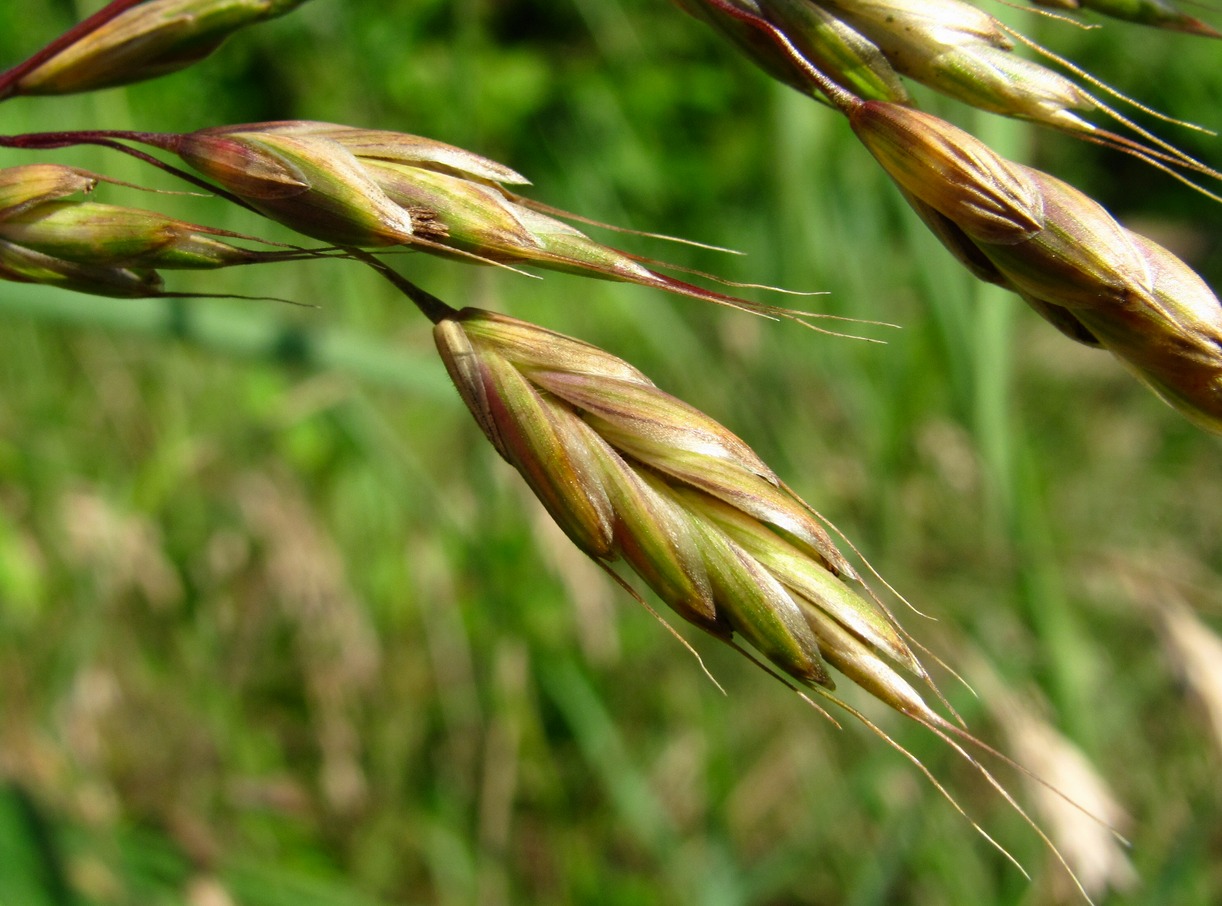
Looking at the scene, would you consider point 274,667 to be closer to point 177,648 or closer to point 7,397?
point 177,648

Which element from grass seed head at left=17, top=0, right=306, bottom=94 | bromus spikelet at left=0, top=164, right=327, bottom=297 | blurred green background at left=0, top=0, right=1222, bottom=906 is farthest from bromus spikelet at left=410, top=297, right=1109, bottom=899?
blurred green background at left=0, top=0, right=1222, bottom=906

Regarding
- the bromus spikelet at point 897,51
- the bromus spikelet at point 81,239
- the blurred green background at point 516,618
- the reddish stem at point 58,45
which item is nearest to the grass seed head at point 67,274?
the bromus spikelet at point 81,239

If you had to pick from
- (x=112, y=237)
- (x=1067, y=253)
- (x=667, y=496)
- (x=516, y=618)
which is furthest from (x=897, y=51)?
(x=516, y=618)

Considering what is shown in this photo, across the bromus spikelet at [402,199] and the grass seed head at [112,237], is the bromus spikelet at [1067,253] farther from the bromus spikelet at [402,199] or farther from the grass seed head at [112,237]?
the grass seed head at [112,237]

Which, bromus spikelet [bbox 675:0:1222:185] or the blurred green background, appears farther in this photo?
the blurred green background

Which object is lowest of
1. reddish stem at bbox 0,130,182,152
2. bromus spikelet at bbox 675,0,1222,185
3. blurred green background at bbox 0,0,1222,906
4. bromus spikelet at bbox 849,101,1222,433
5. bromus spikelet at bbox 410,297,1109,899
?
blurred green background at bbox 0,0,1222,906

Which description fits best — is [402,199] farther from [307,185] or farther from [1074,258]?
[1074,258]

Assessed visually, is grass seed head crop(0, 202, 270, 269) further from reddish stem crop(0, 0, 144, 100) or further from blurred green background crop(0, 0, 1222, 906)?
blurred green background crop(0, 0, 1222, 906)

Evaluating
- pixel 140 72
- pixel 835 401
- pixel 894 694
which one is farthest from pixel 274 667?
pixel 894 694
